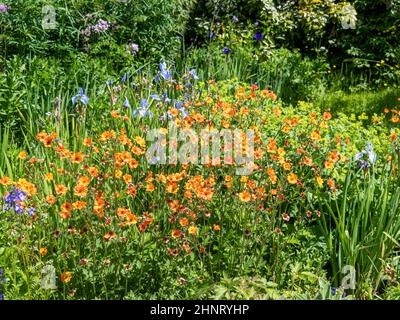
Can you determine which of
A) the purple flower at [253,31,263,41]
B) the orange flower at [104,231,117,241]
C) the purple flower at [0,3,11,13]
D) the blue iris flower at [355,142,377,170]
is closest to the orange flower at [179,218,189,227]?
the orange flower at [104,231,117,241]

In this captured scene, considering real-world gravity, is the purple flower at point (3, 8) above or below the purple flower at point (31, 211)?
above

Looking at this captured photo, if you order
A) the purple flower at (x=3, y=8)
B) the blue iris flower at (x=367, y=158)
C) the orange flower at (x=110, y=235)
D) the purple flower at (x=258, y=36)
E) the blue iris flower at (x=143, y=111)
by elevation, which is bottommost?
the orange flower at (x=110, y=235)

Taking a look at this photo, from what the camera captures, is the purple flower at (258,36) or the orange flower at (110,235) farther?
the purple flower at (258,36)

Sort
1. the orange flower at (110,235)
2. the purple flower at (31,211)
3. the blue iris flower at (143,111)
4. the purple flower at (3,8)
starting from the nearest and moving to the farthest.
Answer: the orange flower at (110,235) → the purple flower at (31,211) → the blue iris flower at (143,111) → the purple flower at (3,8)

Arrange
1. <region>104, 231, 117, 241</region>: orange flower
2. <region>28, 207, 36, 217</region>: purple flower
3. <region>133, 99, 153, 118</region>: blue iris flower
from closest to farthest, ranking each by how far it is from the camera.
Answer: <region>104, 231, 117, 241</region>: orange flower < <region>28, 207, 36, 217</region>: purple flower < <region>133, 99, 153, 118</region>: blue iris flower

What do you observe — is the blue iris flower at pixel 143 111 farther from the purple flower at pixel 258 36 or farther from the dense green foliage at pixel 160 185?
the purple flower at pixel 258 36

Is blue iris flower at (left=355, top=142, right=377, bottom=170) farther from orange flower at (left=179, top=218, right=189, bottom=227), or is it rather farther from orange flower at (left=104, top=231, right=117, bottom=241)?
orange flower at (left=104, top=231, right=117, bottom=241)

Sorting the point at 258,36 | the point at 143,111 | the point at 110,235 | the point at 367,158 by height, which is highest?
the point at 258,36

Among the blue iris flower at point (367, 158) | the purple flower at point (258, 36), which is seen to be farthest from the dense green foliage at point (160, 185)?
the purple flower at point (258, 36)

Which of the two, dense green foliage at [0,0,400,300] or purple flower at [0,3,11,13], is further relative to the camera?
purple flower at [0,3,11,13]

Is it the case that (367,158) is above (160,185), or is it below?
above

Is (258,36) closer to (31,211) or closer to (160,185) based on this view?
(160,185)

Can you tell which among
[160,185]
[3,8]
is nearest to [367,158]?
[160,185]
